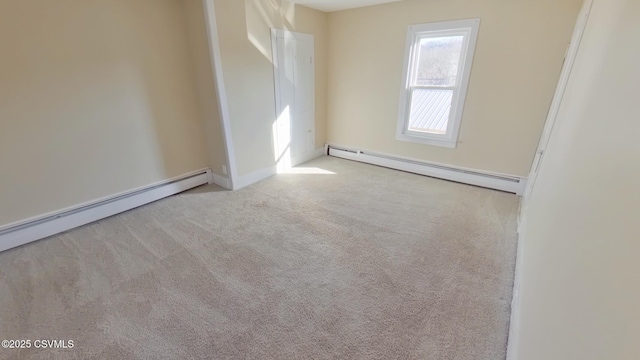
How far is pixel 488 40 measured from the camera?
3.28m

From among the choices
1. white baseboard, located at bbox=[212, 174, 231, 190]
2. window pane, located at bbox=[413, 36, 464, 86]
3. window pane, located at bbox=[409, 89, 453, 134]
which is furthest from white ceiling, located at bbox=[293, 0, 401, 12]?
white baseboard, located at bbox=[212, 174, 231, 190]

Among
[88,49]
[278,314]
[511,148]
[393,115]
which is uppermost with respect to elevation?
[88,49]

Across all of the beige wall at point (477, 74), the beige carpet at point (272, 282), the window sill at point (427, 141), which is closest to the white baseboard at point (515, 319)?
the beige carpet at point (272, 282)

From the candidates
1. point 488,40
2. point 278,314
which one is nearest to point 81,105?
point 278,314

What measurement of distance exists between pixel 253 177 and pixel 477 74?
330 cm

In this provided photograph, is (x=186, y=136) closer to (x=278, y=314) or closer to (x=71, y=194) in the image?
(x=71, y=194)

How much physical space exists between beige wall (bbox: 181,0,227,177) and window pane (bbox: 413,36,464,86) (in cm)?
286

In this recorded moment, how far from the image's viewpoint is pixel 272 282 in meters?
2.08

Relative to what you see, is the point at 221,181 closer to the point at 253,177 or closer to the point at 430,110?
the point at 253,177

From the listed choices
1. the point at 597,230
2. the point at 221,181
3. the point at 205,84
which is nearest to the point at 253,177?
the point at 221,181

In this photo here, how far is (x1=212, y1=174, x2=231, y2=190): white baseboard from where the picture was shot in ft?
12.1

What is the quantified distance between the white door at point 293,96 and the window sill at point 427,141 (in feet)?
5.20

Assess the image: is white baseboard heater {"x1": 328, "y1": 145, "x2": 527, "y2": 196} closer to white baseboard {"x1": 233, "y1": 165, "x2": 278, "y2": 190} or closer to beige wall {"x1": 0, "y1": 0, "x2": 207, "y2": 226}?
white baseboard {"x1": 233, "y1": 165, "x2": 278, "y2": 190}

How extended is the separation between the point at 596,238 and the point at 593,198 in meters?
0.21
